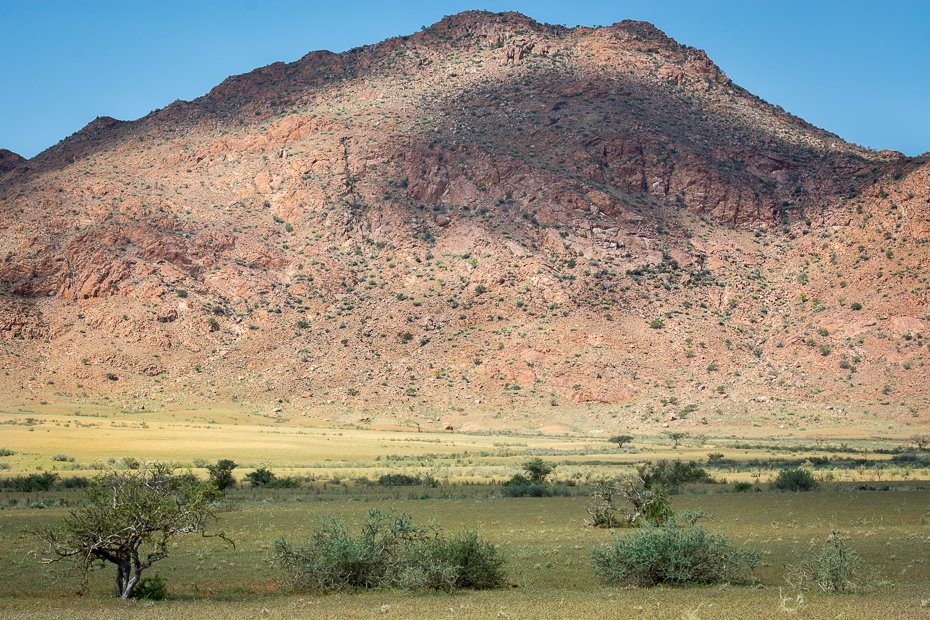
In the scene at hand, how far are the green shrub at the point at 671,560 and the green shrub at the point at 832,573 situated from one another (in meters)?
0.71

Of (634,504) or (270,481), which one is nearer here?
(634,504)

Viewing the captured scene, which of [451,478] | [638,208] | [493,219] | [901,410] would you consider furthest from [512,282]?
[451,478]

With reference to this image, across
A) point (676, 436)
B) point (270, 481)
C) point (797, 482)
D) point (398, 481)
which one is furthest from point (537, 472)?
point (676, 436)

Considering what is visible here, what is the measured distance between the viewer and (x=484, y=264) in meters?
72.4

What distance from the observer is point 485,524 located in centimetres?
1883

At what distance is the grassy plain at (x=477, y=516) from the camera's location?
9750 mm

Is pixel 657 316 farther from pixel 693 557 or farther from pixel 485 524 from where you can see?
pixel 693 557

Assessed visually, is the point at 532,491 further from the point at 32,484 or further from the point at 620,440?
the point at 620,440

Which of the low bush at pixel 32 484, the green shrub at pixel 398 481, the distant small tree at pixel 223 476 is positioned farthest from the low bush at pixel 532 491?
the low bush at pixel 32 484

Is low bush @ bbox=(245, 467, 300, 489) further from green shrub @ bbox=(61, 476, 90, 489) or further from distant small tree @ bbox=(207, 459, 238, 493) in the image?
green shrub @ bbox=(61, 476, 90, 489)

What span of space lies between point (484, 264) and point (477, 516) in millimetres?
53111

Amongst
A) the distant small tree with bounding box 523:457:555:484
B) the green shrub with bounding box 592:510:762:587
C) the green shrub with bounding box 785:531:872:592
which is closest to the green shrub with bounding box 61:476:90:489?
the distant small tree with bounding box 523:457:555:484

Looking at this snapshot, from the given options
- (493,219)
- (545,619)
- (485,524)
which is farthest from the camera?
(493,219)

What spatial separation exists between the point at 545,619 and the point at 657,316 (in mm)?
61563
